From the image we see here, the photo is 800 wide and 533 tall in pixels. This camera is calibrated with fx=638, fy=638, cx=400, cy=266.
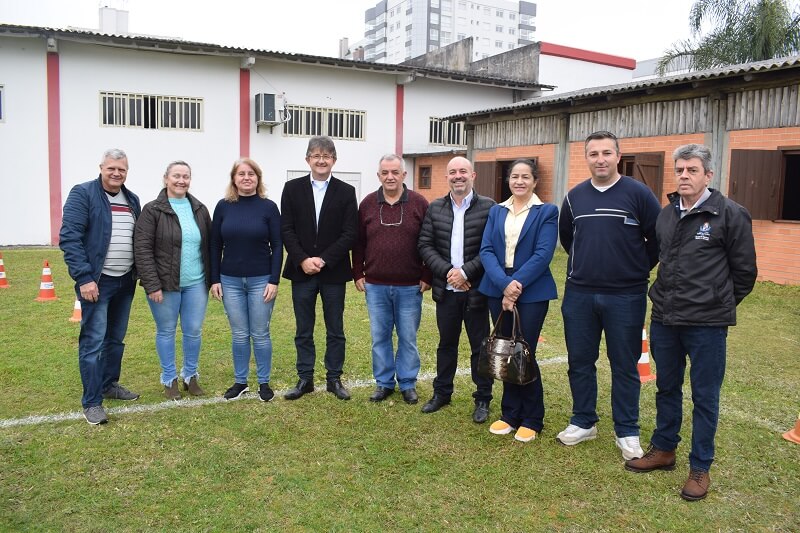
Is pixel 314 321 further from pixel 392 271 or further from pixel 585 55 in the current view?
pixel 585 55

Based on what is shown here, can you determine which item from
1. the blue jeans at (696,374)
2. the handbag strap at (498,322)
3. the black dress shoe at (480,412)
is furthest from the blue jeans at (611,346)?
the black dress shoe at (480,412)

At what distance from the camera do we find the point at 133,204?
4973mm

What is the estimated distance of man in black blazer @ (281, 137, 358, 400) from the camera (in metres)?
5.09

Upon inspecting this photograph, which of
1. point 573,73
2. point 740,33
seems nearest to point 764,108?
point 740,33

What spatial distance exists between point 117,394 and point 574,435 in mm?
3565

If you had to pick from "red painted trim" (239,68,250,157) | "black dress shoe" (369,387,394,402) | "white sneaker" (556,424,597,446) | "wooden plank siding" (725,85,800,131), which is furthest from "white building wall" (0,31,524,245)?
"white sneaker" (556,424,597,446)

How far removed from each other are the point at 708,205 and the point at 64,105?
18.8 metres

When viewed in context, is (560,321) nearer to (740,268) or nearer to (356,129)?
(740,268)

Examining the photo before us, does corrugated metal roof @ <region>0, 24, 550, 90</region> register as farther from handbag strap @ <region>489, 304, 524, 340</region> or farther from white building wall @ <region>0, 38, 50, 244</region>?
handbag strap @ <region>489, 304, 524, 340</region>

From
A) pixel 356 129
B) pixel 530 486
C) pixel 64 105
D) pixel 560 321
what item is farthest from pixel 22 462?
pixel 356 129

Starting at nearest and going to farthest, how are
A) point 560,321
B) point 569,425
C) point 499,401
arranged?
1. point 569,425
2. point 499,401
3. point 560,321

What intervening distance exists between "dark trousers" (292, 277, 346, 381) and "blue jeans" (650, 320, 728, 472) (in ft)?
8.15

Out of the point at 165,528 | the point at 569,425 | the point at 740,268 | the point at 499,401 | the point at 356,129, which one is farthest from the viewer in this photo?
the point at 356,129

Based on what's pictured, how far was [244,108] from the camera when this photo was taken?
794 inches
